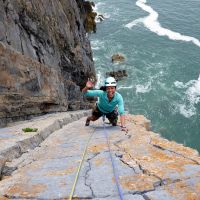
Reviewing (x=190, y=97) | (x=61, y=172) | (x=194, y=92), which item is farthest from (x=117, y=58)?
(x=61, y=172)

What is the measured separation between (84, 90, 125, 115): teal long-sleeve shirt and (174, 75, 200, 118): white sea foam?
37.5m

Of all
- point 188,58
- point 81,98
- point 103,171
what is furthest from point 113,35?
point 103,171

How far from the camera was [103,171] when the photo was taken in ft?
25.8

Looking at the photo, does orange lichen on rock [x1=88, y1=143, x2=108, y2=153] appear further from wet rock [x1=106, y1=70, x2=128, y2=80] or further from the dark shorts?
wet rock [x1=106, y1=70, x2=128, y2=80]

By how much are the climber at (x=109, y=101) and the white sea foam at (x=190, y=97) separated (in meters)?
37.1

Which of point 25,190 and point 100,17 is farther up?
point 100,17

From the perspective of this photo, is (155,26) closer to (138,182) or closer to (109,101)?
(109,101)

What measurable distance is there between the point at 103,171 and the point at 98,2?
81596 millimetres

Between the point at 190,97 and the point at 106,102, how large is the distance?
1636 inches

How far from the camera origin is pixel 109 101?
1343 cm

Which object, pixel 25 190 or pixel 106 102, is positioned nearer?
pixel 25 190

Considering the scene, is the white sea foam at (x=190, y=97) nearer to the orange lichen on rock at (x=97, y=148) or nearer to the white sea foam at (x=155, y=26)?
the white sea foam at (x=155, y=26)

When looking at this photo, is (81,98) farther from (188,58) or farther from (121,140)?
(188,58)

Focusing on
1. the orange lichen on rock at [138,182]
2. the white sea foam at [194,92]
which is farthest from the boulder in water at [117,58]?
the orange lichen on rock at [138,182]
